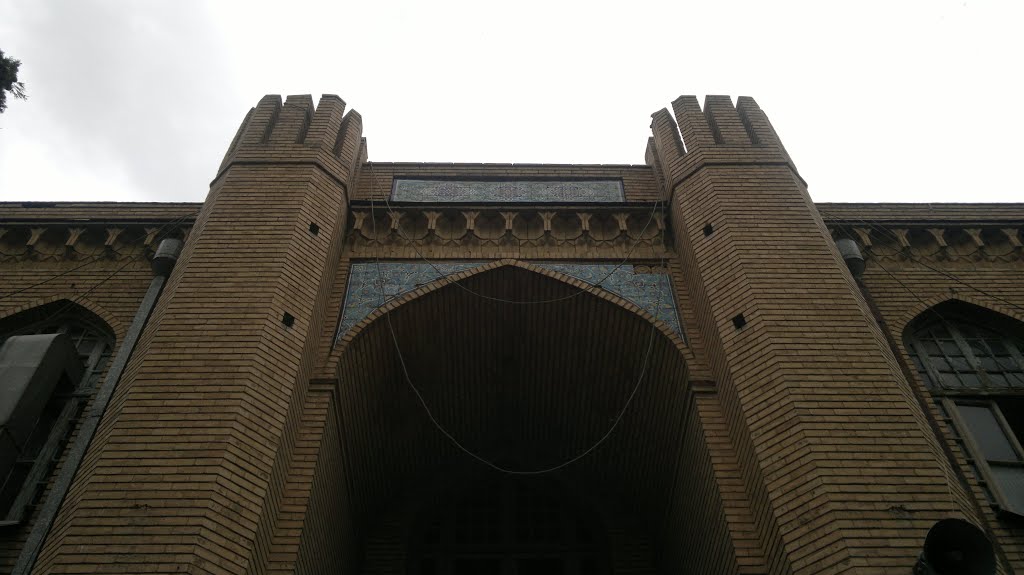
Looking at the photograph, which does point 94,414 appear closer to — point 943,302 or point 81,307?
point 81,307

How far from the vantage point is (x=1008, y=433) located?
7445mm

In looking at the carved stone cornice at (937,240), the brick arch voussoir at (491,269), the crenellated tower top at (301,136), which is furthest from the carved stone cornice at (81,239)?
the carved stone cornice at (937,240)

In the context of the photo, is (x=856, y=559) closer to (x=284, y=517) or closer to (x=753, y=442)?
(x=753, y=442)

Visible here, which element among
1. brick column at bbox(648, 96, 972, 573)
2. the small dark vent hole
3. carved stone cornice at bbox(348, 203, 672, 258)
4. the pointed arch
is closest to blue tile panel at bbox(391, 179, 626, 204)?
carved stone cornice at bbox(348, 203, 672, 258)

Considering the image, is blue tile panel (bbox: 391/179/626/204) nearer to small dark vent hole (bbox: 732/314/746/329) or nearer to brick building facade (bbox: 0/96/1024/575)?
brick building facade (bbox: 0/96/1024/575)

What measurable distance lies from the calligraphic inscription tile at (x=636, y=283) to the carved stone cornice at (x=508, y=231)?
0.21m

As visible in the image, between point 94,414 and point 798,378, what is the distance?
19.1ft

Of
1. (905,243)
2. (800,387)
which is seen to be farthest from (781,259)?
(905,243)

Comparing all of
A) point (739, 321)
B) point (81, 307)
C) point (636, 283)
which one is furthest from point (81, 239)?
point (739, 321)

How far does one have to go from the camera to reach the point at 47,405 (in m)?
7.56

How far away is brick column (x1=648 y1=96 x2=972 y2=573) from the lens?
5.53 m

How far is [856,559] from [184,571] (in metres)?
4.39

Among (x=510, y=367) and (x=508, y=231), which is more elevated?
(x=508, y=231)

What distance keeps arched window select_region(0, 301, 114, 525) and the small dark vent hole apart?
6.15 metres
